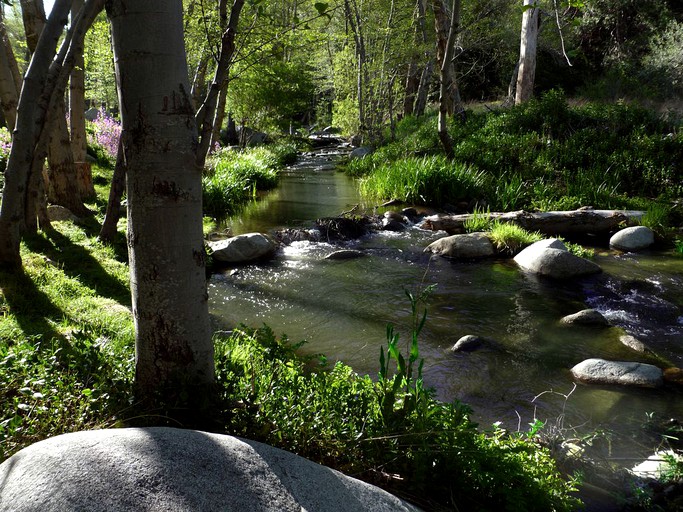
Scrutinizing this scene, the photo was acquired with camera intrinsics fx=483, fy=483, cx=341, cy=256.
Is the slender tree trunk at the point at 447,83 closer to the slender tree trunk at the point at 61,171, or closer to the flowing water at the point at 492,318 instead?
the flowing water at the point at 492,318

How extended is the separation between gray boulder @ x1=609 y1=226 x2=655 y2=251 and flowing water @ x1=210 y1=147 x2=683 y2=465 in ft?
1.16

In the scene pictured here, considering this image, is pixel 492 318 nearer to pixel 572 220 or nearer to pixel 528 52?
pixel 572 220

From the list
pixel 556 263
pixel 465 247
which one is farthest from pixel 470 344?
pixel 465 247

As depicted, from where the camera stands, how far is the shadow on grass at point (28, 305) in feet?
12.3

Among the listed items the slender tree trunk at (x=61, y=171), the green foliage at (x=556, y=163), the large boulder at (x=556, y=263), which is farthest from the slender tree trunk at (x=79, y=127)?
the large boulder at (x=556, y=263)

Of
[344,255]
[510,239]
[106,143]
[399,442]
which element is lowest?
[344,255]

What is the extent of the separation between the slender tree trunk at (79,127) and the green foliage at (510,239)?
24.5 feet

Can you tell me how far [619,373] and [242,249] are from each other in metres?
5.52

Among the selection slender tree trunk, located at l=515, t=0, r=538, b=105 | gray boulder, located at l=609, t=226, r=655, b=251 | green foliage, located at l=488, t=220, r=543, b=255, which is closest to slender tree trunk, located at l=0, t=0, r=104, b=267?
green foliage, located at l=488, t=220, r=543, b=255

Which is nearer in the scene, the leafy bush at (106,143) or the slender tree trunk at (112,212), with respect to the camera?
the slender tree trunk at (112,212)

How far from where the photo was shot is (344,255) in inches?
324

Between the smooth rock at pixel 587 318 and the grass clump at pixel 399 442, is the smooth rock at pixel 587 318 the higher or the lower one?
the lower one

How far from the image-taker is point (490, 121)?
14.5 m

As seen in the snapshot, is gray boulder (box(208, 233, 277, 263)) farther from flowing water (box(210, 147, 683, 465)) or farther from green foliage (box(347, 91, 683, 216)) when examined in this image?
green foliage (box(347, 91, 683, 216))
